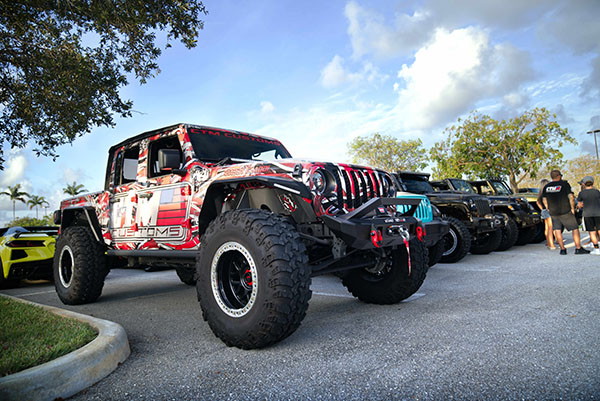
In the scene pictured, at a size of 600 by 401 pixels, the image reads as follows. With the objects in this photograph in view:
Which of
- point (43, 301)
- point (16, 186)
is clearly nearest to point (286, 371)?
point (43, 301)

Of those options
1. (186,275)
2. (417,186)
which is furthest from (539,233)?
(186,275)

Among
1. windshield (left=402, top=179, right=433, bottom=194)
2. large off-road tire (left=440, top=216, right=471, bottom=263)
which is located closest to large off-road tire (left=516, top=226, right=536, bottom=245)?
windshield (left=402, top=179, right=433, bottom=194)

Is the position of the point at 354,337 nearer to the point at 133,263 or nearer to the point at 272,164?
the point at 272,164

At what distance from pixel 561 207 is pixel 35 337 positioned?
32.6ft

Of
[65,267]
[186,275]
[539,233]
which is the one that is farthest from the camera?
[539,233]

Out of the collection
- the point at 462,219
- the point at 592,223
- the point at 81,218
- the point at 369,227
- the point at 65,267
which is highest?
the point at 81,218

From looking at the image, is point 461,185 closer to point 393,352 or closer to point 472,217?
point 472,217

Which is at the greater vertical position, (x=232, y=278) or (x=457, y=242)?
(x=232, y=278)

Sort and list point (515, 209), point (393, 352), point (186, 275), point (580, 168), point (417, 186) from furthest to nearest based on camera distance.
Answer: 1. point (580, 168)
2. point (515, 209)
3. point (417, 186)
4. point (186, 275)
5. point (393, 352)

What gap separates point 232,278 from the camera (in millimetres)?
3404

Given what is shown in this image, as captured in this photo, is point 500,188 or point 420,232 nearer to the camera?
point 420,232

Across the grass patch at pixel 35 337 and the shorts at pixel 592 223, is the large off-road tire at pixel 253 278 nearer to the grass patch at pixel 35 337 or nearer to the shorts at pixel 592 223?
the grass patch at pixel 35 337

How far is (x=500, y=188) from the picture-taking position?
512 inches

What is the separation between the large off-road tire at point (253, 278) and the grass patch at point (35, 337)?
99cm
